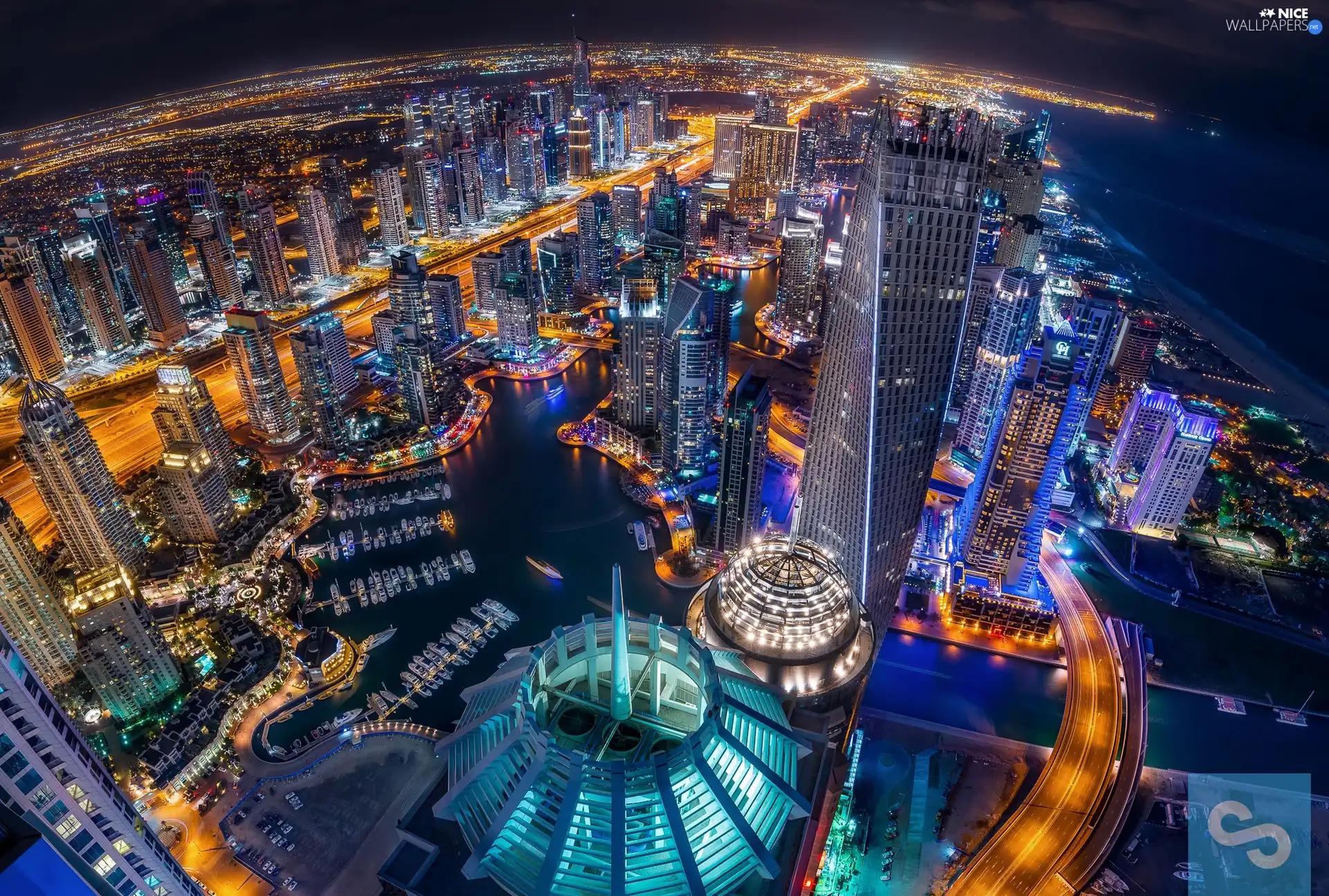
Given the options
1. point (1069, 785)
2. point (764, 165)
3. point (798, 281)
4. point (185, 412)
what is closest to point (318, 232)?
point (185, 412)

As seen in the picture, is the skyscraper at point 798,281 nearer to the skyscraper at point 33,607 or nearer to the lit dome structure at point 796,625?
the lit dome structure at point 796,625

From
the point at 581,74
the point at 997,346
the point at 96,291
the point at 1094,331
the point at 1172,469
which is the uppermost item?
the point at 581,74

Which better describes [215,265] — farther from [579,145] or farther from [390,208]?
[579,145]

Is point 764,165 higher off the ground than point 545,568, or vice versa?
point 764,165

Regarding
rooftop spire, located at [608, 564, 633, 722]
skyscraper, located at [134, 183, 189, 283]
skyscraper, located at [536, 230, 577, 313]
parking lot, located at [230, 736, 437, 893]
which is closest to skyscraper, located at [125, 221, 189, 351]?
skyscraper, located at [134, 183, 189, 283]

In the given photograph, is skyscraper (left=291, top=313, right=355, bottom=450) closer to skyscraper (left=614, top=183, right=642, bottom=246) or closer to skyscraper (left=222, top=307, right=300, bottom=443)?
skyscraper (left=222, top=307, right=300, bottom=443)

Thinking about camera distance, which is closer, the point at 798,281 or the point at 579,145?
the point at 798,281
